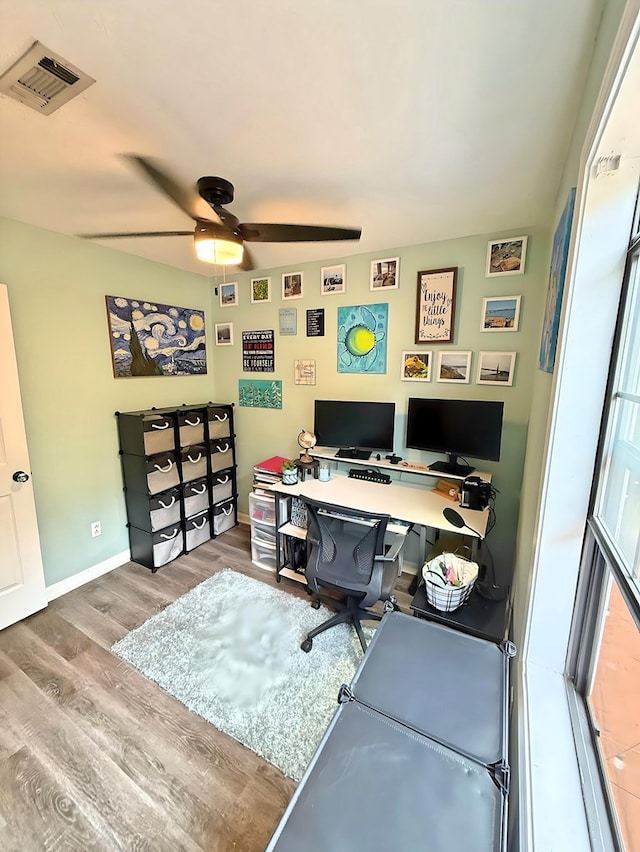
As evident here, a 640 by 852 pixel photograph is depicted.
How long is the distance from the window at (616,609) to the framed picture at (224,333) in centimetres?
291

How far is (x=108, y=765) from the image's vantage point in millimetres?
1347

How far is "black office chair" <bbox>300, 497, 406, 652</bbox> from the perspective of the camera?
5.82 ft

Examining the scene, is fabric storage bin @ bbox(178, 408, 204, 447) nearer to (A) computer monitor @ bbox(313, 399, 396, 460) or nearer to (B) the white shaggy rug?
(A) computer monitor @ bbox(313, 399, 396, 460)

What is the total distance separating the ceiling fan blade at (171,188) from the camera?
55.1 inches

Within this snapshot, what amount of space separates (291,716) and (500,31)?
2543mm

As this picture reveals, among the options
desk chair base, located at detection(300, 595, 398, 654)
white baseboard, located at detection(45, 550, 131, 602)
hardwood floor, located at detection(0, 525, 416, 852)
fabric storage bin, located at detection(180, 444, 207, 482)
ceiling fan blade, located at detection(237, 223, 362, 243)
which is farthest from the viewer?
fabric storage bin, located at detection(180, 444, 207, 482)

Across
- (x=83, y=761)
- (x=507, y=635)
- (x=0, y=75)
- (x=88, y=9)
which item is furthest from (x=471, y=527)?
(x=0, y=75)

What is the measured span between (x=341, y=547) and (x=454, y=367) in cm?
141

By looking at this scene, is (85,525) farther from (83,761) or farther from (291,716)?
(291,716)

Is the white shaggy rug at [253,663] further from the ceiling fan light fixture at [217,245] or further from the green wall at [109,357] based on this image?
the ceiling fan light fixture at [217,245]

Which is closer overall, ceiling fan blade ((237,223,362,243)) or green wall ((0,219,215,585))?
ceiling fan blade ((237,223,362,243))

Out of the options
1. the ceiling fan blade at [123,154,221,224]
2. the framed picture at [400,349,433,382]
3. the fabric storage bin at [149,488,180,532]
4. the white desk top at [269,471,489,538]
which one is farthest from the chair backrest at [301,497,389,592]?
the ceiling fan blade at [123,154,221,224]

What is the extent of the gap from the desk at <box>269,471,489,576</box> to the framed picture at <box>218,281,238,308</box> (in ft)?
5.90

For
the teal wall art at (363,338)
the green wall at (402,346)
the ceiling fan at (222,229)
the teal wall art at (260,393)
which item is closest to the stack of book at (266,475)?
the green wall at (402,346)
